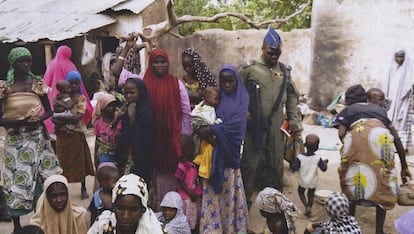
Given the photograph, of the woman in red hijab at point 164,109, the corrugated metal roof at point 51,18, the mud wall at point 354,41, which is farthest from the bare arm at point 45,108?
the mud wall at point 354,41

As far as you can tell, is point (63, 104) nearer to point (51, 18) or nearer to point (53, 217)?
point (53, 217)

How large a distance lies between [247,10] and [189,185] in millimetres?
12488

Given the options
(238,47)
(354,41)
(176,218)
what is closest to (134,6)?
(238,47)

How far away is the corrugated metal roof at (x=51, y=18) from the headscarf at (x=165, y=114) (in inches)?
218

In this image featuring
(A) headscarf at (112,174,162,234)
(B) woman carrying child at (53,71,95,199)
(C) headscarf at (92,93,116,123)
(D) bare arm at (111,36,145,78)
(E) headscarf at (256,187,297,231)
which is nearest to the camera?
(A) headscarf at (112,174,162,234)

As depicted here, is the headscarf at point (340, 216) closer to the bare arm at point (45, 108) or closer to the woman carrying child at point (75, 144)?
the bare arm at point (45, 108)

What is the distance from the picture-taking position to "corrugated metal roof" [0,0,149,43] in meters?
9.40

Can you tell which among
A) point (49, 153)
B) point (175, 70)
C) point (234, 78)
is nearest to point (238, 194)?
point (234, 78)

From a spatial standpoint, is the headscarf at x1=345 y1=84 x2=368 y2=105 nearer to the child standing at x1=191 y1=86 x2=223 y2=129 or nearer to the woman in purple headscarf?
the woman in purple headscarf

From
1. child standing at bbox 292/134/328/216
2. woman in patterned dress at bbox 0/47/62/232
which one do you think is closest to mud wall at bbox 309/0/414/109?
child standing at bbox 292/134/328/216

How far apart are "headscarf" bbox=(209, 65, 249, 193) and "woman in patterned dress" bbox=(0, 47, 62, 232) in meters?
1.57

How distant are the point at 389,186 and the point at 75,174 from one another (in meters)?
3.24

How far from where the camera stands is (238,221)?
14.3 feet

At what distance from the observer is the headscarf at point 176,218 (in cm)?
385
